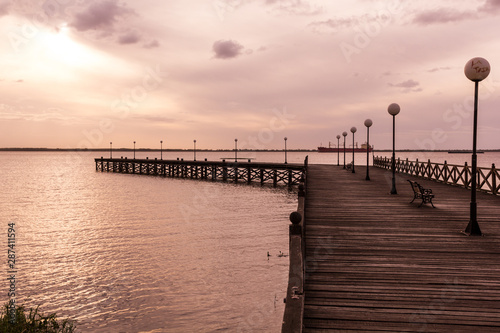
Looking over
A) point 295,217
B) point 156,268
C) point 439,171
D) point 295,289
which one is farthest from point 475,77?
point 439,171

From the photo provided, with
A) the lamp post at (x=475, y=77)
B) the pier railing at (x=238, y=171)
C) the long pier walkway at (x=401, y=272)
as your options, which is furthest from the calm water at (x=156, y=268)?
the pier railing at (x=238, y=171)

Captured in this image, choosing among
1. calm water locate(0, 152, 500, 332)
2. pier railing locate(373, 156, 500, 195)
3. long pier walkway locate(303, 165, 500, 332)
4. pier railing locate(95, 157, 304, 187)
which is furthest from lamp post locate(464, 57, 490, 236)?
pier railing locate(95, 157, 304, 187)

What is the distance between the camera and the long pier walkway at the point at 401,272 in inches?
176

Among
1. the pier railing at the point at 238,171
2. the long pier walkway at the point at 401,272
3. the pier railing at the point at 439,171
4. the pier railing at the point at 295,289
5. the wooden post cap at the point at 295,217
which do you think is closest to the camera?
the pier railing at the point at 295,289

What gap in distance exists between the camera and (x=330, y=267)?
613 centimetres

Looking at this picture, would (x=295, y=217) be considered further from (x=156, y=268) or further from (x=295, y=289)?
(x=156, y=268)

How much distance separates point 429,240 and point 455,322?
358 centimetres

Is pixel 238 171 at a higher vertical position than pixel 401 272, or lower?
lower

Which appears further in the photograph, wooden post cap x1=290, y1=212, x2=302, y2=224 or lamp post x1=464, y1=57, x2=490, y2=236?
lamp post x1=464, y1=57, x2=490, y2=236

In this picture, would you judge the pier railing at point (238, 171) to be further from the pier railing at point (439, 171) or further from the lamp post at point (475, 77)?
the lamp post at point (475, 77)

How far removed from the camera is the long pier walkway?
4.48 m

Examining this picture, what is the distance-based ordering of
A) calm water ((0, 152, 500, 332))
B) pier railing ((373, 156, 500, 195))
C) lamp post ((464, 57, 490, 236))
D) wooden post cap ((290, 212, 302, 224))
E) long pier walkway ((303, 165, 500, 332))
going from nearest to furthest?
long pier walkway ((303, 165, 500, 332))
wooden post cap ((290, 212, 302, 224))
lamp post ((464, 57, 490, 236))
calm water ((0, 152, 500, 332))
pier railing ((373, 156, 500, 195))

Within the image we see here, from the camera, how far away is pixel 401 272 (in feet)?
19.4

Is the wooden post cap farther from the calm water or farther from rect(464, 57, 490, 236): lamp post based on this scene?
rect(464, 57, 490, 236): lamp post
